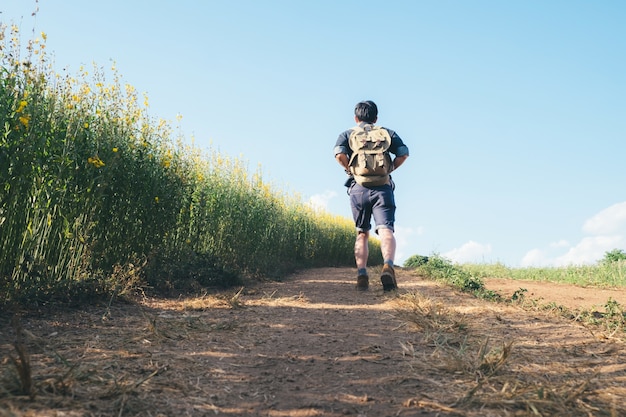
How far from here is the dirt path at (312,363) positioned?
231 cm

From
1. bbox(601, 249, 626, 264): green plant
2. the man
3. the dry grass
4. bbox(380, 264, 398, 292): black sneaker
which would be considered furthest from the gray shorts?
bbox(601, 249, 626, 264): green plant

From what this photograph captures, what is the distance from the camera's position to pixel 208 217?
8703 millimetres

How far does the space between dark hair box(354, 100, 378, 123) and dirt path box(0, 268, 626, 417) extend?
2.93 m

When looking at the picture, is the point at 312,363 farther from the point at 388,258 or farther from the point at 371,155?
the point at 371,155

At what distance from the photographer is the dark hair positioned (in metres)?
6.86

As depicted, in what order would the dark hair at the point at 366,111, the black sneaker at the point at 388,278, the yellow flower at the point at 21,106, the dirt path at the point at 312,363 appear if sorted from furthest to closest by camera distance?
the dark hair at the point at 366,111 < the black sneaker at the point at 388,278 < the yellow flower at the point at 21,106 < the dirt path at the point at 312,363

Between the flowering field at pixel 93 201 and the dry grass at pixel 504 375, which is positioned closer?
the dry grass at pixel 504 375

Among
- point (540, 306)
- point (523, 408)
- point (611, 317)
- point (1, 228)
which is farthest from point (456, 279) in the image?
point (1, 228)

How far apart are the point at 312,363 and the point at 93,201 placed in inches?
142

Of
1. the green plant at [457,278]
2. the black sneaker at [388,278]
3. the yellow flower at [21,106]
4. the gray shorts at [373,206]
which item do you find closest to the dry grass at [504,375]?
the black sneaker at [388,278]

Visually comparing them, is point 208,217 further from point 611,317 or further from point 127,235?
point 611,317

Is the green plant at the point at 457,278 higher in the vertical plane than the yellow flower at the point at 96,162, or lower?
lower

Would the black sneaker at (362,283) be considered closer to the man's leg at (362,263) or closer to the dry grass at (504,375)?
the man's leg at (362,263)

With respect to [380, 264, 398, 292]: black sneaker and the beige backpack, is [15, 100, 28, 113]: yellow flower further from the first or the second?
[380, 264, 398, 292]: black sneaker
